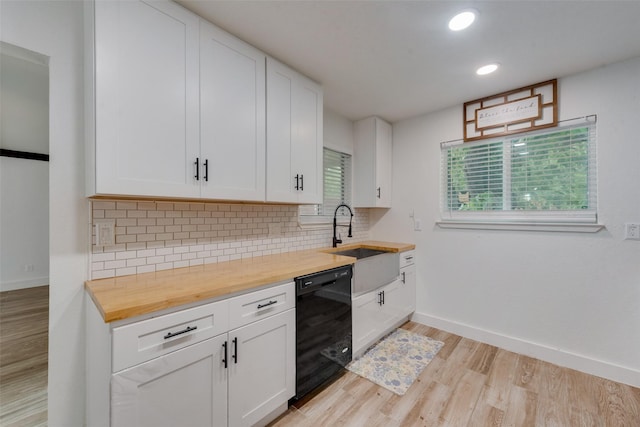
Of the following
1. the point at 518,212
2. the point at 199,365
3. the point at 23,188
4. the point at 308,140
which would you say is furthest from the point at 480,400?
the point at 23,188

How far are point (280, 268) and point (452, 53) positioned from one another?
1.97 meters

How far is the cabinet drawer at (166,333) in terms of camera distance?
3.19 feet

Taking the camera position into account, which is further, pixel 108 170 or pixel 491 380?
pixel 491 380

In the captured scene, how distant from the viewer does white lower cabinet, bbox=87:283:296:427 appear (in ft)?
3.25

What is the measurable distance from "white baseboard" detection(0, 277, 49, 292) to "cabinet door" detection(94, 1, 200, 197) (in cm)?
437

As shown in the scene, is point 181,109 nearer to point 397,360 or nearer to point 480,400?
point 397,360

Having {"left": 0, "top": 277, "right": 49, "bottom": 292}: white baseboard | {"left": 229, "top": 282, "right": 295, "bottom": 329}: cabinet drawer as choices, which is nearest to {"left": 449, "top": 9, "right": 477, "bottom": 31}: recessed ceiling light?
{"left": 229, "top": 282, "right": 295, "bottom": 329}: cabinet drawer

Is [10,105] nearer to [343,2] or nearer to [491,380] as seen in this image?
[343,2]

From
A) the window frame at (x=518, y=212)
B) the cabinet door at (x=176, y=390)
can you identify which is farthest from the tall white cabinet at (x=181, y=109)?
the window frame at (x=518, y=212)

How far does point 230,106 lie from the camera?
165cm

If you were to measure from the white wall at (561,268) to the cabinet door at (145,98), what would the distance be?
8.25ft

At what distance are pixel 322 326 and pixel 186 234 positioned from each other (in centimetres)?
115

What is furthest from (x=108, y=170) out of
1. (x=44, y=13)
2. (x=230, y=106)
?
(x=44, y=13)

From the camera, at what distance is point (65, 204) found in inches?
52.6
